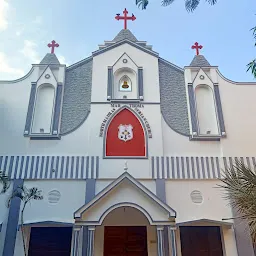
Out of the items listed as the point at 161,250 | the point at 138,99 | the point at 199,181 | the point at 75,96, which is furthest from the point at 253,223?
the point at 75,96

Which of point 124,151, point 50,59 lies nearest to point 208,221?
point 124,151

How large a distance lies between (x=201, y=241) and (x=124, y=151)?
3.97m

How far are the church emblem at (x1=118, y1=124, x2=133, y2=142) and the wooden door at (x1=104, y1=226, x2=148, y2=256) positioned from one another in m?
3.07

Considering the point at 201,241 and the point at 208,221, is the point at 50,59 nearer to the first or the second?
the point at 208,221

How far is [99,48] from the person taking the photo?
42.1 ft

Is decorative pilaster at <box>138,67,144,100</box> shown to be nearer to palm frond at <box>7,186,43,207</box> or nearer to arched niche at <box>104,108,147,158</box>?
arched niche at <box>104,108,147,158</box>

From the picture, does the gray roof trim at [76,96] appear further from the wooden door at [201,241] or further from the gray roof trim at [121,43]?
the wooden door at [201,241]

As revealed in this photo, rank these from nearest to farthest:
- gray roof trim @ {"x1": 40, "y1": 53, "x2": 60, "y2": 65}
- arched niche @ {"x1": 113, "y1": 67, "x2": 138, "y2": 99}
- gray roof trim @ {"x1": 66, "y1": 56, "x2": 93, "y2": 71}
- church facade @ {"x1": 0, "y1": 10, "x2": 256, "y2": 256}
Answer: church facade @ {"x1": 0, "y1": 10, "x2": 256, "y2": 256}, arched niche @ {"x1": 113, "y1": 67, "x2": 138, "y2": 99}, gray roof trim @ {"x1": 40, "y1": 53, "x2": 60, "y2": 65}, gray roof trim @ {"x1": 66, "y1": 56, "x2": 93, "y2": 71}

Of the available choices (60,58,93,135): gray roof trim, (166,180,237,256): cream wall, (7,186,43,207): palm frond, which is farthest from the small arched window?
(7,186,43,207): palm frond

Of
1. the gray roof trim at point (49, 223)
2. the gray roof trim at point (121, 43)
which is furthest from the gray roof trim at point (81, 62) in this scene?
the gray roof trim at point (49, 223)

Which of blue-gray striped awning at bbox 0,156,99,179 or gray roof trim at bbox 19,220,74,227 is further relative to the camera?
blue-gray striped awning at bbox 0,156,99,179

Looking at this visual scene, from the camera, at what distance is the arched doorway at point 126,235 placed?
31.9 ft

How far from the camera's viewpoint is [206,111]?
11.7m

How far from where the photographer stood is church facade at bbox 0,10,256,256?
31.6 ft
